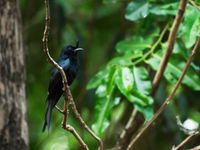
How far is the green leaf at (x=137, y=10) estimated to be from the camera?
4125 mm

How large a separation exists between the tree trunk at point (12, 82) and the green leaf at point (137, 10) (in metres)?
1.02

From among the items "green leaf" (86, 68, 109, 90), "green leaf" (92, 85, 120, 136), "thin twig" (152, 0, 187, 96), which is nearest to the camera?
"thin twig" (152, 0, 187, 96)

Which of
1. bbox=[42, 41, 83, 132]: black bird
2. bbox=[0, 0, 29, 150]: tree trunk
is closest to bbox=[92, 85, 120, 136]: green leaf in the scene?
bbox=[42, 41, 83, 132]: black bird

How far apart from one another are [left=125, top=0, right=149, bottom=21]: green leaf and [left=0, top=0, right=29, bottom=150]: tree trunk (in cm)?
102

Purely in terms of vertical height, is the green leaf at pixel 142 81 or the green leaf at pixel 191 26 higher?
the green leaf at pixel 191 26

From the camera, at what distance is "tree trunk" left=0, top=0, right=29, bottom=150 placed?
3.56 meters

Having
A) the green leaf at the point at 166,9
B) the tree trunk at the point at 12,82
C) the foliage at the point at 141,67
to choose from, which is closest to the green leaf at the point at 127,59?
the foliage at the point at 141,67

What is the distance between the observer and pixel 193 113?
5492 millimetres

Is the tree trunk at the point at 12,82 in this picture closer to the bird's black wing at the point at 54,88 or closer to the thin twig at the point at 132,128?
the bird's black wing at the point at 54,88

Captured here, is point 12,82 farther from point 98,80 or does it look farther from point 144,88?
point 144,88

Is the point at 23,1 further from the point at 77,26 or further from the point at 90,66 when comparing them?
the point at 90,66

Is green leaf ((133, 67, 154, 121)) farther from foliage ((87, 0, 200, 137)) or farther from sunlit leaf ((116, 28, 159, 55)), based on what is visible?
sunlit leaf ((116, 28, 159, 55))

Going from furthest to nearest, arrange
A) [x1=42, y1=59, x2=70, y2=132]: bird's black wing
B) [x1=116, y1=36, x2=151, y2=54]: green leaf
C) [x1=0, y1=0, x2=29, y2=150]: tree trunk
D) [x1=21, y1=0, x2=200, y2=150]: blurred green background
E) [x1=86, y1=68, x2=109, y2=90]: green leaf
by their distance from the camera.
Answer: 1. [x1=21, y1=0, x2=200, y2=150]: blurred green background
2. [x1=116, y1=36, x2=151, y2=54]: green leaf
3. [x1=86, y1=68, x2=109, y2=90]: green leaf
4. [x1=42, y1=59, x2=70, y2=132]: bird's black wing
5. [x1=0, y1=0, x2=29, y2=150]: tree trunk

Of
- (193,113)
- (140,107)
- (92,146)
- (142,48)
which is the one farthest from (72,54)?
(193,113)
